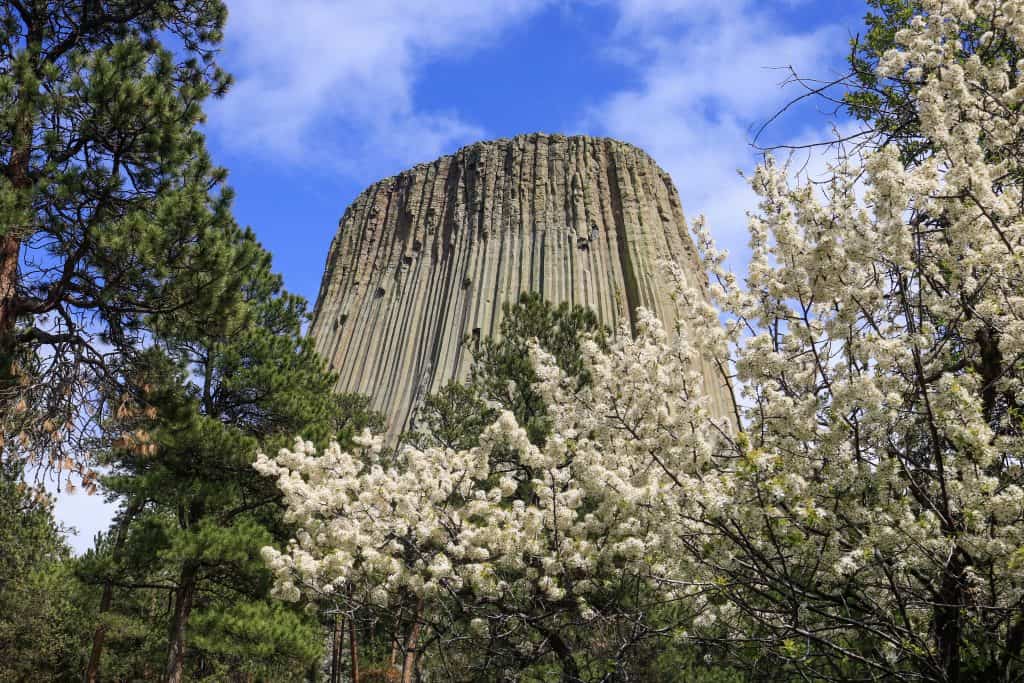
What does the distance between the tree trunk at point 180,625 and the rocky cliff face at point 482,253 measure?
99.3 ft

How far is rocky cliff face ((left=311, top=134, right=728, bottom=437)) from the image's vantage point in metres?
47.2

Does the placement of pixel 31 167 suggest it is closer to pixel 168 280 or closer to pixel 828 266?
pixel 168 280

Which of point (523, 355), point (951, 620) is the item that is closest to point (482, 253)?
point (523, 355)

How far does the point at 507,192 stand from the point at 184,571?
42.3 m

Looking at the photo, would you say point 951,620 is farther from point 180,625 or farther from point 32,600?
point 32,600

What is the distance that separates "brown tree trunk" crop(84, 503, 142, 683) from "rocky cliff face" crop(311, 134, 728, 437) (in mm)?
25713

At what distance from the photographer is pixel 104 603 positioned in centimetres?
1803

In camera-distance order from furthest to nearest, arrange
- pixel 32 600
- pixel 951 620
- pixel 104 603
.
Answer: pixel 32 600 < pixel 104 603 < pixel 951 620

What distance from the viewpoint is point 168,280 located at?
8.48m

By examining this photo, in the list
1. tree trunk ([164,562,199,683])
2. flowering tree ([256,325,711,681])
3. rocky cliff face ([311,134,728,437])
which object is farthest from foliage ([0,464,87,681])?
rocky cliff face ([311,134,728,437])

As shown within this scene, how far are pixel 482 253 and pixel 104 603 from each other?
35335mm

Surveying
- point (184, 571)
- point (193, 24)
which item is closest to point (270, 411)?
point (184, 571)

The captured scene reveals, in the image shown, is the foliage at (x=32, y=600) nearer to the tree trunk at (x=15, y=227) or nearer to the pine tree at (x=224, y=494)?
the pine tree at (x=224, y=494)

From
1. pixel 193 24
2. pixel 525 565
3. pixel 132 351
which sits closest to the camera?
pixel 525 565
